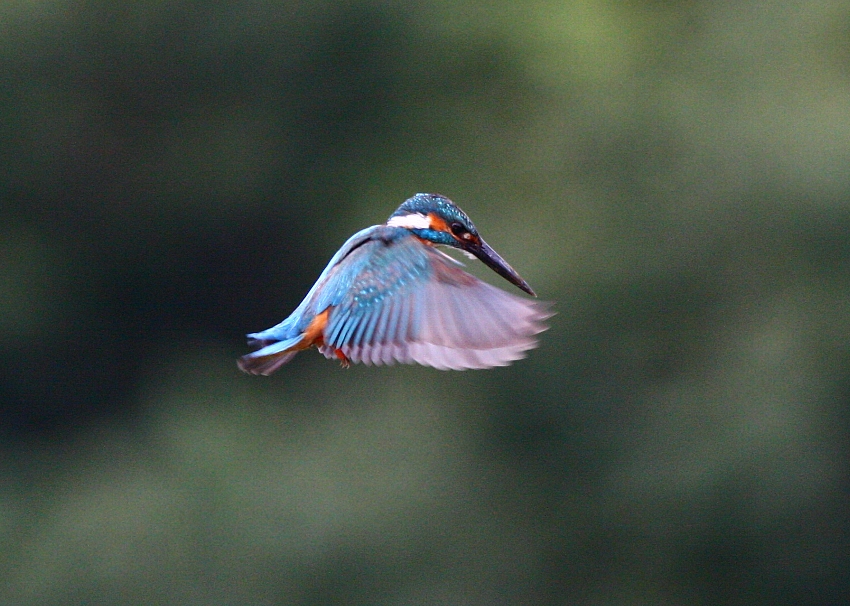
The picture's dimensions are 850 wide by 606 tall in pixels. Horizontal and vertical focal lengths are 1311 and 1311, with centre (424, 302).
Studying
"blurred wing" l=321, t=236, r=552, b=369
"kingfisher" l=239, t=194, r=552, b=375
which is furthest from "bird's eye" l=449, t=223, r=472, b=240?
"blurred wing" l=321, t=236, r=552, b=369

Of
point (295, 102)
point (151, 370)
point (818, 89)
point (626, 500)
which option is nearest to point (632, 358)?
point (626, 500)

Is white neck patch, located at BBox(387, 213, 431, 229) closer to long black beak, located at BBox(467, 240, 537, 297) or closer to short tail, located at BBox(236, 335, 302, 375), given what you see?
long black beak, located at BBox(467, 240, 537, 297)

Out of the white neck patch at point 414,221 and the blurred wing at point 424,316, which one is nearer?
the blurred wing at point 424,316

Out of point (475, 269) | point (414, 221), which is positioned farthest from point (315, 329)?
point (475, 269)

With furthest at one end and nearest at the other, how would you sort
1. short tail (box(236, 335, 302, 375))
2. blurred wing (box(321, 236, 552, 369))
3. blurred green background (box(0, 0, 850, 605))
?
1. blurred green background (box(0, 0, 850, 605))
2. short tail (box(236, 335, 302, 375))
3. blurred wing (box(321, 236, 552, 369))

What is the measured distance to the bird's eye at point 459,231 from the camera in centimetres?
257

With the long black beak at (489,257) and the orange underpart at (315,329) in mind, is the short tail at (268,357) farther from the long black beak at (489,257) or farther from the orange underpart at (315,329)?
the long black beak at (489,257)

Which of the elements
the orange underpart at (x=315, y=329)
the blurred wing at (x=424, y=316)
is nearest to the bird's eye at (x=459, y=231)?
the blurred wing at (x=424, y=316)

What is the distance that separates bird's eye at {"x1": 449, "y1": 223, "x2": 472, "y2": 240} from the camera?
8.43 ft

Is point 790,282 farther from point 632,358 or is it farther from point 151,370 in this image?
point 151,370

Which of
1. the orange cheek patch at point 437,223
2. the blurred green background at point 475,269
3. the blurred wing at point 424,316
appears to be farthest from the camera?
the blurred green background at point 475,269

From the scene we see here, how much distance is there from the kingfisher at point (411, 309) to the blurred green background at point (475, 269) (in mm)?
5278

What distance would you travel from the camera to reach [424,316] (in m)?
2.28

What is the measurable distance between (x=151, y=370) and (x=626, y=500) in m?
4.22
